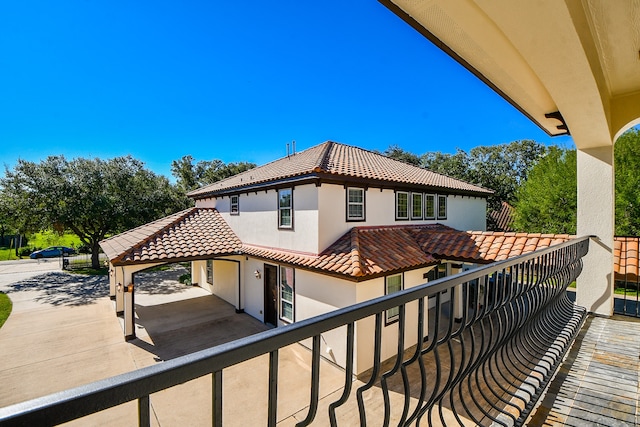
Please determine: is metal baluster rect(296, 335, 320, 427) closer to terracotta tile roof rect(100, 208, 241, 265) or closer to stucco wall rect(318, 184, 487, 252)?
stucco wall rect(318, 184, 487, 252)

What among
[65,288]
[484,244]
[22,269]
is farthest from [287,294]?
[22,269]

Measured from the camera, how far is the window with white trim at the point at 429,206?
1242 centimetres

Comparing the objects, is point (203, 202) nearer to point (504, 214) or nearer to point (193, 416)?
point (193, 416)

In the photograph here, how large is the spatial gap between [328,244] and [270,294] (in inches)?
142

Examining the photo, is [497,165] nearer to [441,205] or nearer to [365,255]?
[441,205]

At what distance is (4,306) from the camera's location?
1284 centimetres

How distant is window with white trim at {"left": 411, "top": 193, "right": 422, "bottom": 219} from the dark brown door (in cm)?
623

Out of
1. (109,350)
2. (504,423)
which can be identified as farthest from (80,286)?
(504,423)

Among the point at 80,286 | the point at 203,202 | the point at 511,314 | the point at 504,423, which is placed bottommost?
the point at 80,286

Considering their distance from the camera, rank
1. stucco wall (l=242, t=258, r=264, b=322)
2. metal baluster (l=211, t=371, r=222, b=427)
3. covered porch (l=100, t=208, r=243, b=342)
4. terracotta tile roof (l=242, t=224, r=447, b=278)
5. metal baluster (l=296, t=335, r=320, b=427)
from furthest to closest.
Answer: stucco wall (l=242, t=258, r=264, b=322) → covered porch (l=100, t=208, r=243, b=342) → terracotta tile roof (l=242, t=224, r=447, b=278) → metal baluster (l=296, t=335, r=320, b=427) → metal baluster (l=211, t=371, r=222, b=427)

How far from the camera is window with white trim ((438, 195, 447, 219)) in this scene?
13.2 m

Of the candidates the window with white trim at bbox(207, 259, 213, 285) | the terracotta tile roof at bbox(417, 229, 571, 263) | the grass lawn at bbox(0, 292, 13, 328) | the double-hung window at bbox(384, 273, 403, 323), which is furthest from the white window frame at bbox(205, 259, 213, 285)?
the terracotta tile roof at bbox(417, 229, 571, 263)

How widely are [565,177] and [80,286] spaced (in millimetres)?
29638

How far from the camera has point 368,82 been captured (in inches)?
584
